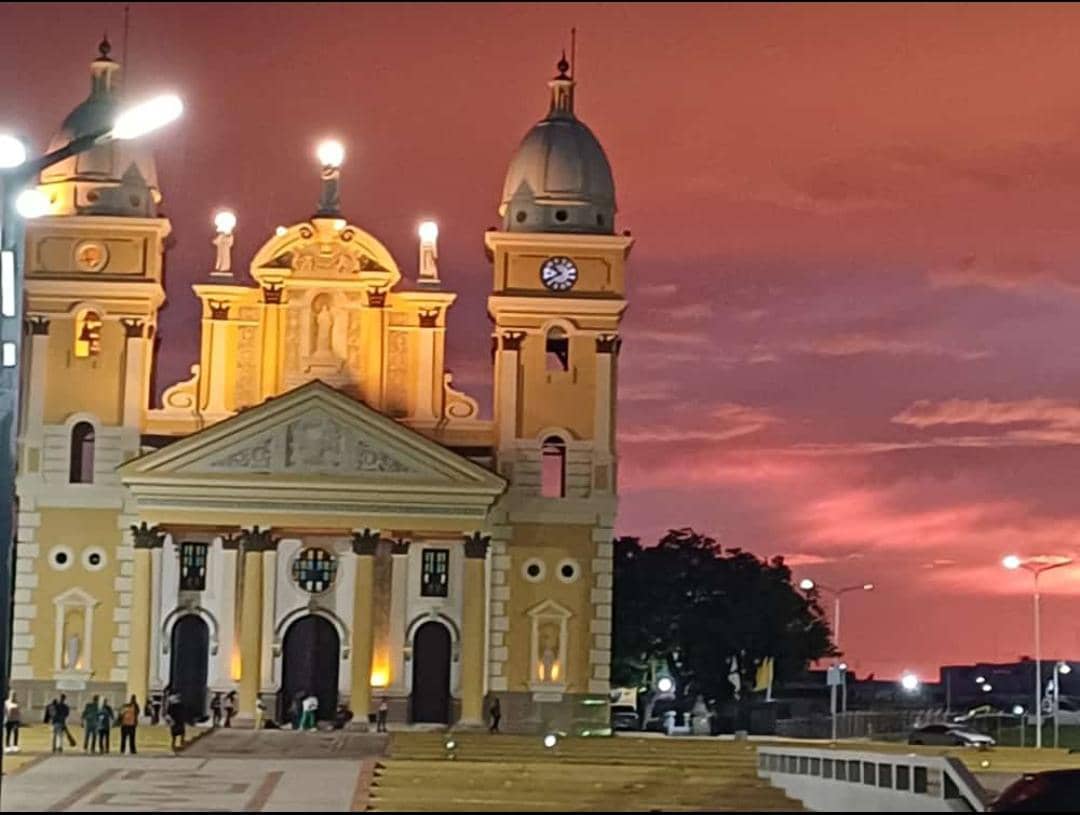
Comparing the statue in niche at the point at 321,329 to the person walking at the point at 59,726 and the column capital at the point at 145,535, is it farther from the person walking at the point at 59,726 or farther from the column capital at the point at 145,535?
the person walking at the point at 59,726

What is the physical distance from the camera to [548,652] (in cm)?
6550

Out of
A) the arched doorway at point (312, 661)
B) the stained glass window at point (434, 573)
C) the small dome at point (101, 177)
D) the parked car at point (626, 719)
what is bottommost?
the parked car at point (626, 719)

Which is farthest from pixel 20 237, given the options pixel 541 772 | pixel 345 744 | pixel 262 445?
pixel 262 445

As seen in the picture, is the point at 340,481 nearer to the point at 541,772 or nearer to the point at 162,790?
the point at 541,772

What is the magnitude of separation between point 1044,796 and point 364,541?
31.4 meters

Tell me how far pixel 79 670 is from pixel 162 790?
24774 millimetres

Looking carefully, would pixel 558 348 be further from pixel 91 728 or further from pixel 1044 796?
pixel 1044 796

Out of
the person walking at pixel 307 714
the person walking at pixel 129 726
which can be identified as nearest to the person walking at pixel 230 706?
the person walking at pixel 307 714

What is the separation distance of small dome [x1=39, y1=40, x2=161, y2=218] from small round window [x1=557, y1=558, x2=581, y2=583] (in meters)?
14.5

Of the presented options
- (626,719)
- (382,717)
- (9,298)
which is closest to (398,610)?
(382,717)

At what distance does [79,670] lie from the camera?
63.7 meters

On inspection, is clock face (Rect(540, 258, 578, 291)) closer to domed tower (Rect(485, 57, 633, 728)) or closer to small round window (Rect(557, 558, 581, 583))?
domed tower (Rect(485, 57, 633, 728))

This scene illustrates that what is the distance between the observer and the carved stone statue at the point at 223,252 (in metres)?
66.4

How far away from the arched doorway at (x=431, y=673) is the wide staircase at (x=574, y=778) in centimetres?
684
